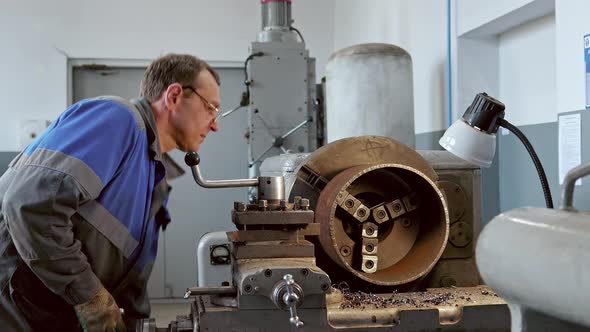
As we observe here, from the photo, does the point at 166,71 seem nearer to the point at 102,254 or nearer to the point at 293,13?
the point at 102,254

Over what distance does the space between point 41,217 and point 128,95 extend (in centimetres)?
303

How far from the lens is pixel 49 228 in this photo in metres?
1.16

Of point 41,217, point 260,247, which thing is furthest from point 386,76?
point 41,217

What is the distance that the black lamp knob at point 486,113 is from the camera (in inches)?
48.2

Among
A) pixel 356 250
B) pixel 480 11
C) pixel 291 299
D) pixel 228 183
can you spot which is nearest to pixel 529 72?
pixel 480 11

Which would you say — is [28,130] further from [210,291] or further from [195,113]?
[210,291]

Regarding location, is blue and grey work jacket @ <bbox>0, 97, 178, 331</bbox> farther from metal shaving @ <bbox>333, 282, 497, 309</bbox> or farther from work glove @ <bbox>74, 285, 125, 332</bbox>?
metal shaving @ <bbox>333, 282, 497, 309</bbox>

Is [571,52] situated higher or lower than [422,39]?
lower

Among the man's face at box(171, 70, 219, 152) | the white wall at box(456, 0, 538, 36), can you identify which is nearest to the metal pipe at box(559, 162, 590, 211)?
the man's face at box(171, 70, 219, 152)

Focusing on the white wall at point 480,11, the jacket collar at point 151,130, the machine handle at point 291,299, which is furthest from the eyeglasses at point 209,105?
the white wall at point 480,11

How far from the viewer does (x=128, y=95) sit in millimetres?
4078

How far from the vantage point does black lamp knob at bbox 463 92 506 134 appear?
4.01 feet

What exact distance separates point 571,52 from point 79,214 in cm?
124

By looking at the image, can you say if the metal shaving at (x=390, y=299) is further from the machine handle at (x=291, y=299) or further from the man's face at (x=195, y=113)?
the man's face at (x=195, y=113)
